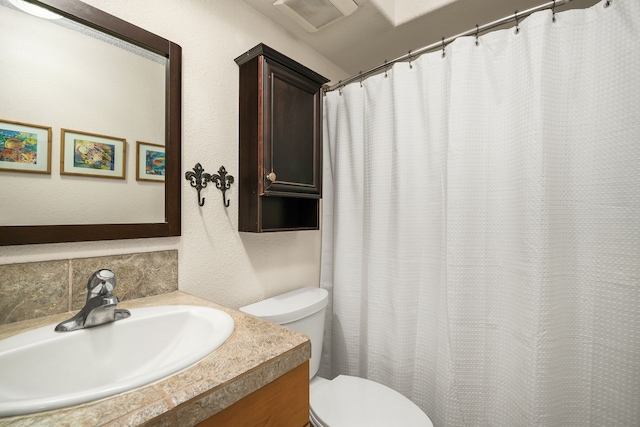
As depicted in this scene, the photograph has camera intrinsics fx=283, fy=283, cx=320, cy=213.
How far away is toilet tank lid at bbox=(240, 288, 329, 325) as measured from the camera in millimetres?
1119

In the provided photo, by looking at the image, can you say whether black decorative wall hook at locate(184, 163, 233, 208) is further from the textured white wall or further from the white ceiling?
the white ceiling

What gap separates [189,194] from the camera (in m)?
1.08

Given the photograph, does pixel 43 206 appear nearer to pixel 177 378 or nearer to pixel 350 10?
pixel 177 378

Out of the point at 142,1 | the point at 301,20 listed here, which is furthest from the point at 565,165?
the point at 142,1

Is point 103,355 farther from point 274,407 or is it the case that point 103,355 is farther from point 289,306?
point 289,306

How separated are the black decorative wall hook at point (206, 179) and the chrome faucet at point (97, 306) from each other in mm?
439

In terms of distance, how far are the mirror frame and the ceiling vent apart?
535 millimetres

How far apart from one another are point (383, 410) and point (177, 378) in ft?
2.80

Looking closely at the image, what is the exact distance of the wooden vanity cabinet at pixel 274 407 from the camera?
52 cm

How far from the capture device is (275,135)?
1.18 m

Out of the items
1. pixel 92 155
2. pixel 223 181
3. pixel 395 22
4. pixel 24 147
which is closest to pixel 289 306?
pixel 223 181

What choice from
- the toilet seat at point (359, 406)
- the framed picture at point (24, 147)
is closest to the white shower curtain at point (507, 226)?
the toilet seat at point (359, 406)

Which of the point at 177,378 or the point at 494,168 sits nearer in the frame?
the point at 177,378

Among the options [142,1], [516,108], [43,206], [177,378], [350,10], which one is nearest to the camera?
[177,378]
